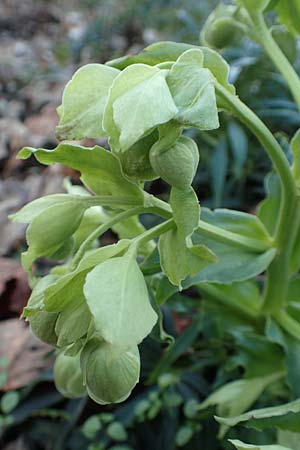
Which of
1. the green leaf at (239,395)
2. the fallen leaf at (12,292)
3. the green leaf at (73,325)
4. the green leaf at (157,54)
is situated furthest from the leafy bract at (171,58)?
the fallen leaf at (12,292)

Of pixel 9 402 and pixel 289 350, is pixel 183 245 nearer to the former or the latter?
pixel 289 350

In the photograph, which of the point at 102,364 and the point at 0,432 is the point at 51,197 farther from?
the point at 0,432

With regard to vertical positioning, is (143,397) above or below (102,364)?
below

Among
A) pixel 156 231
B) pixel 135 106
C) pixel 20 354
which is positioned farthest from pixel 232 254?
pixel 20 354

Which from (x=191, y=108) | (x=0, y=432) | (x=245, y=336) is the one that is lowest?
(x=0, y=432)

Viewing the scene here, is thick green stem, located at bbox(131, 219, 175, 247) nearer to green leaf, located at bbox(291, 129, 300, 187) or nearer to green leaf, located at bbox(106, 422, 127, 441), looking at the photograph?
green leaf, located at bbox(291, 129, 300, 187)

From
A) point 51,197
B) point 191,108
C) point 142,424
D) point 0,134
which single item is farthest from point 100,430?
point 0,134

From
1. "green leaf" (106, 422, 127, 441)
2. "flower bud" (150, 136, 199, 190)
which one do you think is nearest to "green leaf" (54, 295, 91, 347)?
"flower bud" (150, 136, 199, 190)
